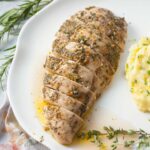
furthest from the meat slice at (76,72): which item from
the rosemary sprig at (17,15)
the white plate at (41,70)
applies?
the rosemary sprig at (17,15)

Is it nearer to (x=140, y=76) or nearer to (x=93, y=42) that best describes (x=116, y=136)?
(x=140, y=76)

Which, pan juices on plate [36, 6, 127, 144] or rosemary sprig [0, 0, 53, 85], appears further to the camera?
rosemary sprig [0, 0, 53, 85]

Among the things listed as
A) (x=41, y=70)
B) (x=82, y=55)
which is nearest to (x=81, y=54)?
(x=82, y=55)

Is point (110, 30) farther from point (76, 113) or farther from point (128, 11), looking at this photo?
point (76, 113)

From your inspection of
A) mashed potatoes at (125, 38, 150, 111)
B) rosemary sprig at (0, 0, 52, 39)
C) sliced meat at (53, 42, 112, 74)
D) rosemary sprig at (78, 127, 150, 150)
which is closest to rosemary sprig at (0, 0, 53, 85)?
rosemary sprig at (0, 0, 52, 39)

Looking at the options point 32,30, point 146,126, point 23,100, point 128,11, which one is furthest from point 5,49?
point 146,126

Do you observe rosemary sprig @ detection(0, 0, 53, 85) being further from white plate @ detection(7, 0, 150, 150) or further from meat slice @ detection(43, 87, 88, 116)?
meat slice @ detection(43, 87, 88, 116)

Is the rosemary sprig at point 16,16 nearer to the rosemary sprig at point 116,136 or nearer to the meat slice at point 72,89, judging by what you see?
the meat slice at point 72,89
